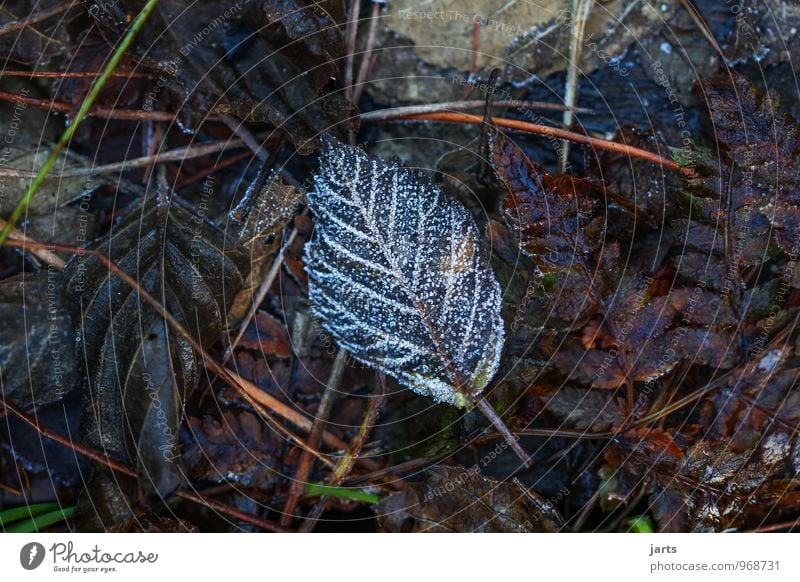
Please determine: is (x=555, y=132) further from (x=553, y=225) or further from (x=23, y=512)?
(x=23, y=512)

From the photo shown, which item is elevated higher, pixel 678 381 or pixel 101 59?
pixel 101 59

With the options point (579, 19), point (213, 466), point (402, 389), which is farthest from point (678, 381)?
point (213, 466)

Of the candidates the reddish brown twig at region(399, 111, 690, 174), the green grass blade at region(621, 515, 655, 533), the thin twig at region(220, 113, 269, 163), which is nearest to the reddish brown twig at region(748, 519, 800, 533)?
the green grass blade at region(621, 515, 655, 533)

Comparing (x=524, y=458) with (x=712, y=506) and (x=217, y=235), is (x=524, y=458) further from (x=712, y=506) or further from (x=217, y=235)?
(x=217, y=235)

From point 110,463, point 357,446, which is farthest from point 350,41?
point 110,463

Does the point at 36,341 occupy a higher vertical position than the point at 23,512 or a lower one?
higher

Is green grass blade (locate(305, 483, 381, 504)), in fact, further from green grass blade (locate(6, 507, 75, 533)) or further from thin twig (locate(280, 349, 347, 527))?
green grass blade (locate(6, 507, 75, 533))

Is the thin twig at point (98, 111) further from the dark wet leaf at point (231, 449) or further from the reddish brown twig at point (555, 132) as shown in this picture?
the dark wet leaf at point (231, 449)
